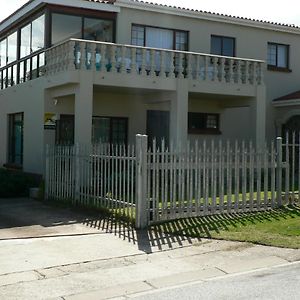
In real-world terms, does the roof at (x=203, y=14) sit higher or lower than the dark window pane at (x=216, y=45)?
higher

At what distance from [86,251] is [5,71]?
15.1m

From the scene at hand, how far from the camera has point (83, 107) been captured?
1481cm

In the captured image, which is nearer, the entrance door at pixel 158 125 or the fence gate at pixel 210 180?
the fence gate at pixel 210 180

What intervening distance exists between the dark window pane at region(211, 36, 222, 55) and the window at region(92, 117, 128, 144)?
182 inches

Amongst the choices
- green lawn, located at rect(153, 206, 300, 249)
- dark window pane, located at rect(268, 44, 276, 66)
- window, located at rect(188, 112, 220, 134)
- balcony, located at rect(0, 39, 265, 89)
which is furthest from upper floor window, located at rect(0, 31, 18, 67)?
green lawn, located at rect(153, 206, 300, 249)

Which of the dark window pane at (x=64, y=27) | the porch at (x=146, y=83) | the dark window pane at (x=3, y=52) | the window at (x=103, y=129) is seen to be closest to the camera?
the porch at (x=146, y=83)

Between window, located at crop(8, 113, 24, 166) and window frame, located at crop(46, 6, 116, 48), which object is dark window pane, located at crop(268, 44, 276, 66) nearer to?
window frame, located at crop(46, 6, 116, 48)

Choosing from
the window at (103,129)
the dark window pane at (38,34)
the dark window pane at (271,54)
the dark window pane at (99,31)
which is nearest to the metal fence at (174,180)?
the window at (103,129)

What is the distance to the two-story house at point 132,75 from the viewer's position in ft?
50.9

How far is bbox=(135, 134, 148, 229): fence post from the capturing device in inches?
384

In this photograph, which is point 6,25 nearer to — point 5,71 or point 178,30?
point 5,71

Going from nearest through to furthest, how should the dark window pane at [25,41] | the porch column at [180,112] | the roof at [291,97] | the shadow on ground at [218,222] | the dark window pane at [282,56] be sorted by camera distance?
the shadow on ground at [218,222] → the porch column at [180,112] → the dark window pane at [25,41] → the roof at [291,97] → the dark window pane at [282,56]

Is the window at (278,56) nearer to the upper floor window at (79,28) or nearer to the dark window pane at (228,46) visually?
the dark window pane at (228,46)

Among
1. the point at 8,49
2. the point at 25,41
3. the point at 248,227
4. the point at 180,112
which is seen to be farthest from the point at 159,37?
the point at 248,227
